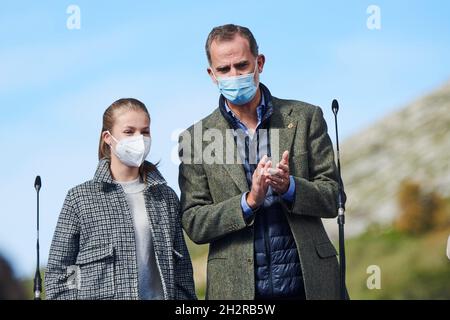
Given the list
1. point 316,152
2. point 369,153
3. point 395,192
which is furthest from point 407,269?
point 316,152

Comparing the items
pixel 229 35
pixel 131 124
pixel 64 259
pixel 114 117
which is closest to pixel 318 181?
pixel 229 35

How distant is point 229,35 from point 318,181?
1058 millimetres

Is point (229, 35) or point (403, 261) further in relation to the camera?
point (403, 261)

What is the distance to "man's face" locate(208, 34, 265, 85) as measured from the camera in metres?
6.44

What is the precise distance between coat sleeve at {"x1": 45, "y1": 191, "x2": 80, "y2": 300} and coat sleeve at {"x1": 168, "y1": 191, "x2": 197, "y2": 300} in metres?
0.62

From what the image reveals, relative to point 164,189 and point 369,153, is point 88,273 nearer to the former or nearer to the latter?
point 164,189

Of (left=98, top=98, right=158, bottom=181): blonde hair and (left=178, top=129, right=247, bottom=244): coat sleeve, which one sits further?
(left=98, top=98, right=158, bottom=181): blonde hair

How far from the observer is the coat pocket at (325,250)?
6309mm

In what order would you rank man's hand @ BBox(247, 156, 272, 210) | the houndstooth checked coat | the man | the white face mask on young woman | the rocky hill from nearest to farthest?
man's hand @ BBox(247, 156, 272, 210)
the man
the houndstooth checked coat
the white face mask on young woman
the rocky hill

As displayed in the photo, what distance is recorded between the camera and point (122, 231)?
6371 millimetres

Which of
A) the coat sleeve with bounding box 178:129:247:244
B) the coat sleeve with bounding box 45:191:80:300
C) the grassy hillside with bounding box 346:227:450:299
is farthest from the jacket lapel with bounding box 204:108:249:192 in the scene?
the grassy hillside with bounding box 346:227:450:299

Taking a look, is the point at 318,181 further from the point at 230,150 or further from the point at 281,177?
the point at 230,150

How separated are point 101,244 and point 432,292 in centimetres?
1828

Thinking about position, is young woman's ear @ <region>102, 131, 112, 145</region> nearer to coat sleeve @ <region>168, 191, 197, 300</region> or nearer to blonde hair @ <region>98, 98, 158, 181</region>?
blonde hair @ <region>98, 98, 158, 181</region>
